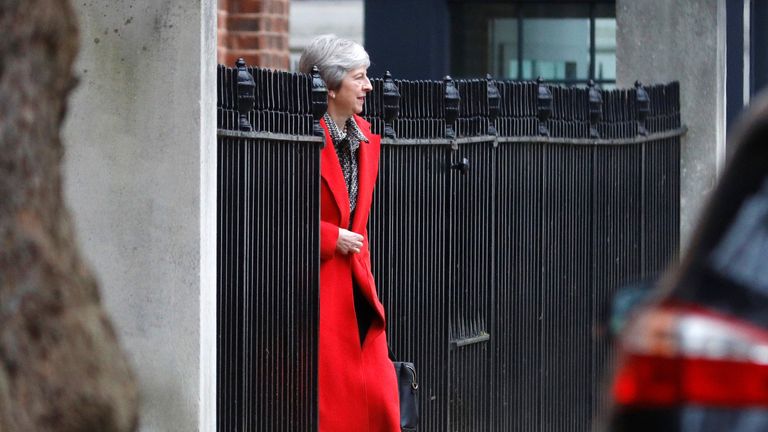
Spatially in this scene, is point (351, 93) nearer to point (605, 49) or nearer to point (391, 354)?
point (391, 354)

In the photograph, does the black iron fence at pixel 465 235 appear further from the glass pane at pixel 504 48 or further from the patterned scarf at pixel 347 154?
the glass pane at pixel 504 48

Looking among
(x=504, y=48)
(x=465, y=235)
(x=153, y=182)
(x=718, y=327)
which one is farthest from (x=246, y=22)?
(x=718, y=327)

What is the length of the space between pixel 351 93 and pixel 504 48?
666cm

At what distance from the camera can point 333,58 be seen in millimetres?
7039

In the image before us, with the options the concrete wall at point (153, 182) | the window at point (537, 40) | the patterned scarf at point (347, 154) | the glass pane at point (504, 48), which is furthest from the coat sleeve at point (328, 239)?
the glass pane at point (504, 48)

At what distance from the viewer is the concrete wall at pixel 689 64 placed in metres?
10.4

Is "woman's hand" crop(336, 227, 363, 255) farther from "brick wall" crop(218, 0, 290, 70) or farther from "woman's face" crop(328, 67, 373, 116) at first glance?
"brick wall" crop(218, 0, 290, 70)

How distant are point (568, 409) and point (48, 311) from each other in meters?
5.81

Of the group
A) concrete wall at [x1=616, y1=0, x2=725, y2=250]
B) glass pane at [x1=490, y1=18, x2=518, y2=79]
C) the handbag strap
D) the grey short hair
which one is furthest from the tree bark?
glass pane at [x1=490, y1=18, x2=518, y2=79]

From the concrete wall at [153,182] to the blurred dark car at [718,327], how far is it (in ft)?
8.56

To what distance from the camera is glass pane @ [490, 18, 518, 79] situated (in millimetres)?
13438

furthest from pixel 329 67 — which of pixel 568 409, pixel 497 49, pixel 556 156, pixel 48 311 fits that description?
pixel 497 49

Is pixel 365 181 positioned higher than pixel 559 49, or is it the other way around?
pixel 559 49

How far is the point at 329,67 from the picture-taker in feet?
23.0
